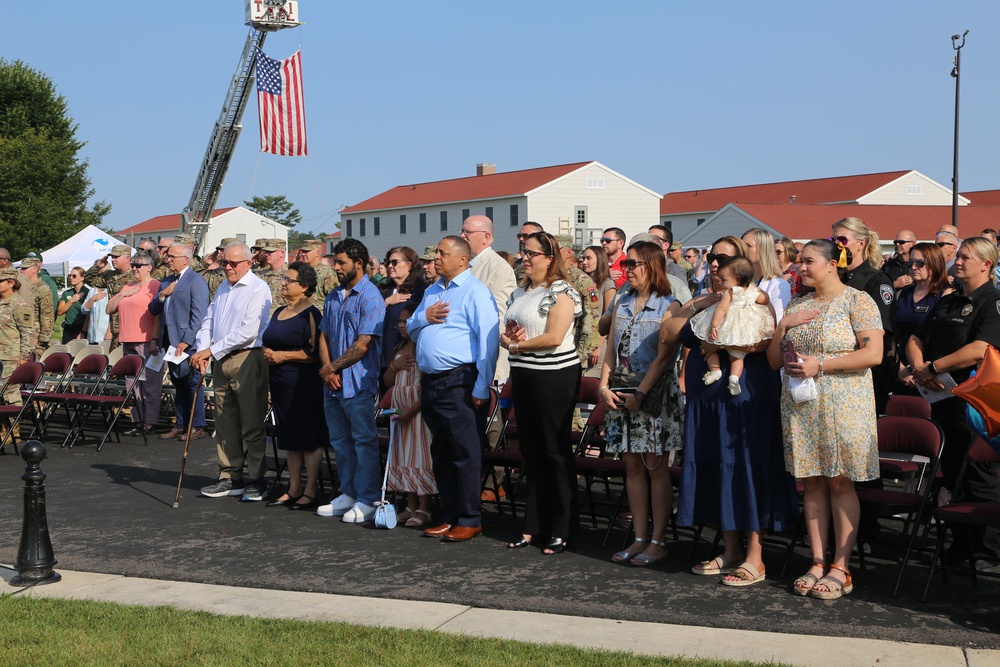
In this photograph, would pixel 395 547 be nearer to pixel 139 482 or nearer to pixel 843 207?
pixel 139 482

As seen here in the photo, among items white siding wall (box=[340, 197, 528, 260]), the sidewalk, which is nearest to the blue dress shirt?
the sidewalk

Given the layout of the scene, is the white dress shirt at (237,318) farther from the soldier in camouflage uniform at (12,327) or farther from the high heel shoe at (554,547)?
the soldier in camouflage uniform at (12,327)

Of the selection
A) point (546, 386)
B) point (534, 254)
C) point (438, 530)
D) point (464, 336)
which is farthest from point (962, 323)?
point (438, 530)

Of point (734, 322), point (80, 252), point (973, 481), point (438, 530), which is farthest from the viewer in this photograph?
point (80, 252)

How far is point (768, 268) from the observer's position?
716cm

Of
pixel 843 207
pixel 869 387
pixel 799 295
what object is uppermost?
pixel 843 207

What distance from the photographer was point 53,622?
550cm

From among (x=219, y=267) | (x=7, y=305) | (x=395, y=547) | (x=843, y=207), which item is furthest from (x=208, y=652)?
(x=843, y=207)

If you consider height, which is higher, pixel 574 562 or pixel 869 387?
pixel 869 387

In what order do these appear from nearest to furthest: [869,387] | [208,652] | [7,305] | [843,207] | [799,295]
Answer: [208,652]
[869,387]
[799,295]
[7,305]
[843,207]

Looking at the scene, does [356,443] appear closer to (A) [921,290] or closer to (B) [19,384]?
(A) [921,290]

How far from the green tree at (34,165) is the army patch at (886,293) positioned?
4803 centimetres

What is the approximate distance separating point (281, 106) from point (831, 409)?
24.9 metres

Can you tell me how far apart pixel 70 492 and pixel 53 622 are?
4083 mm
